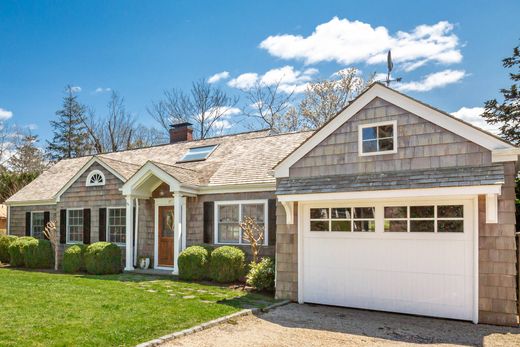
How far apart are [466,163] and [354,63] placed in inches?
748

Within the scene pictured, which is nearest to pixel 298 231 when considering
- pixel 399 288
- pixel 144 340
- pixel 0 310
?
pixel 399 288

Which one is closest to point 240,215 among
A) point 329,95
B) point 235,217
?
point 235,217

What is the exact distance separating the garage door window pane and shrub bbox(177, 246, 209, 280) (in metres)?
6.03

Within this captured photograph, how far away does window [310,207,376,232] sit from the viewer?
8602 mm

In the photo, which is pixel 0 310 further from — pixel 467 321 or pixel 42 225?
pixel 42 225

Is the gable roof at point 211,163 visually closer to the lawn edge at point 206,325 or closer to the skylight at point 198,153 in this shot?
the skylight at point 198,153

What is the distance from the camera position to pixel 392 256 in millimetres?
8227

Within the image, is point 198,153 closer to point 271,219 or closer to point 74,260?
point 271,219

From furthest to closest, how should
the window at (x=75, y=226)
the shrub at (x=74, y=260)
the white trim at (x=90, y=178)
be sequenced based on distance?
the window at (x=75, y=226)
the white trim at (x=90, y=178)
the shrub at (x=74, y=260)

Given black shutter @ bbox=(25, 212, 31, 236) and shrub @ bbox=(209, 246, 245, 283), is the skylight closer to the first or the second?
shrub @ bbox=(209, 246, 245, 283)

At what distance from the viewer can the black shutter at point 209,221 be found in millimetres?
12734

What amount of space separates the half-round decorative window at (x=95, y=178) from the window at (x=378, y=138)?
1008 cm

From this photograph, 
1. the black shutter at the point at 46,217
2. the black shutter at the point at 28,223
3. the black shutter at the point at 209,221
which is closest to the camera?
the black shutter at the point at 209,221

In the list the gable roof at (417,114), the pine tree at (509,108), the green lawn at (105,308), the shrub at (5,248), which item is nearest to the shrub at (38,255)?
the shrub at (5,248)
